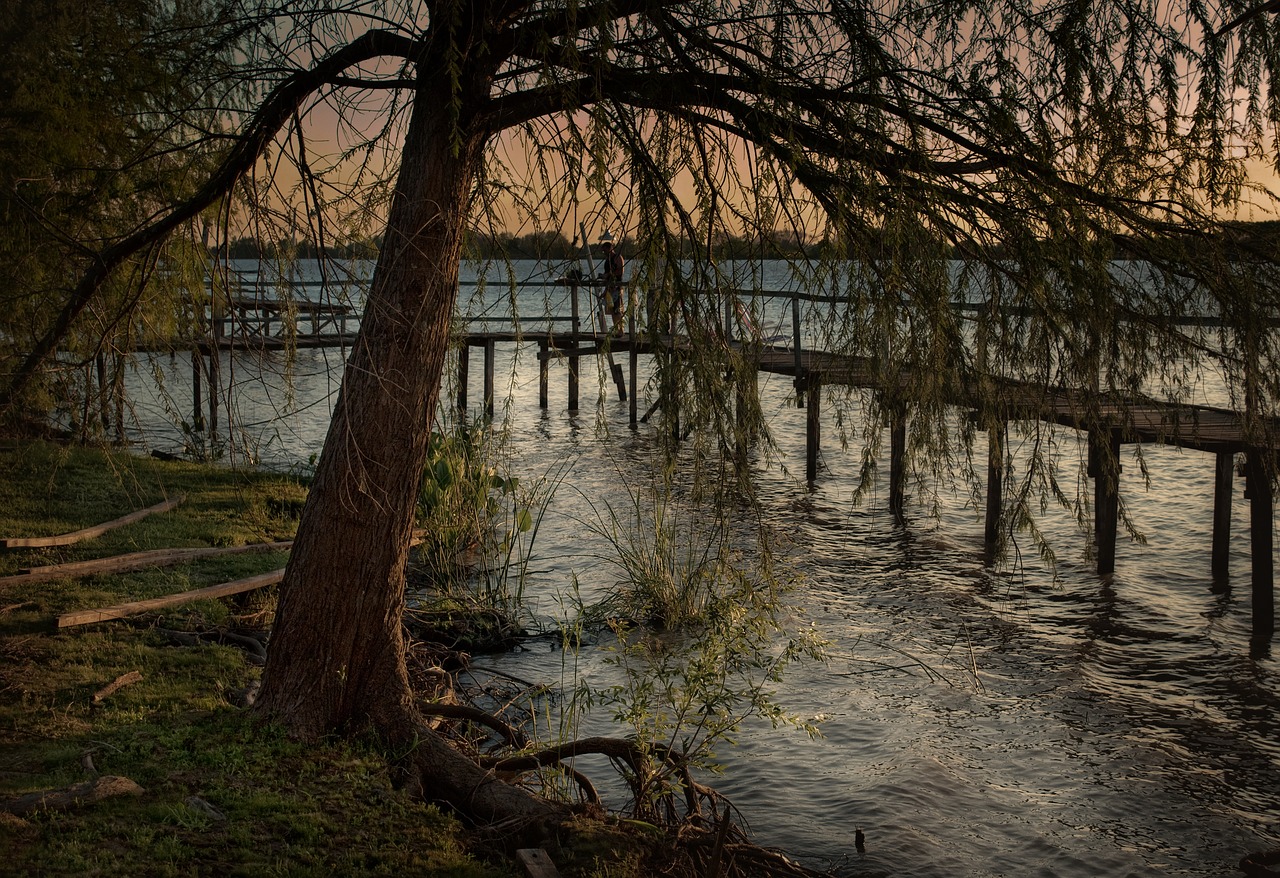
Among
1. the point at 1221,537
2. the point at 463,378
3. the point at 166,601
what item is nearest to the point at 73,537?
the point at 166,601

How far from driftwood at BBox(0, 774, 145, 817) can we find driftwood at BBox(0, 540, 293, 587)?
11.9ft

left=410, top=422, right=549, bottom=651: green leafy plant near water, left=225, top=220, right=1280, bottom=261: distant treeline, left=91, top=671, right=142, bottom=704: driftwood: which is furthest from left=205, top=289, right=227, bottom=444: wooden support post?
left=410, top=422, right=549, bottom=651: green leafy plant near water

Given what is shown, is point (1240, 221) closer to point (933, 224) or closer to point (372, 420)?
point (933, 224)

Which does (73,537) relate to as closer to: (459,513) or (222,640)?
(222,640)

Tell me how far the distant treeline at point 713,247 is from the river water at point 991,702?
60cm

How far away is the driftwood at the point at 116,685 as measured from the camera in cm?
589

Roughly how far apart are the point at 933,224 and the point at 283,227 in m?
3.01

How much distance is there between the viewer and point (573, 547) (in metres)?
12.8

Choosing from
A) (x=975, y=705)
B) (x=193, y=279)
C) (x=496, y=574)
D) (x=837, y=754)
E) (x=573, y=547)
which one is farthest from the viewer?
(x=573, y=547)

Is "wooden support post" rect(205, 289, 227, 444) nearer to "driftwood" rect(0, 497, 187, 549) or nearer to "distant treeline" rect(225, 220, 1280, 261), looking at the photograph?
"distant treeline" rect(225, 220, 1280, 261)

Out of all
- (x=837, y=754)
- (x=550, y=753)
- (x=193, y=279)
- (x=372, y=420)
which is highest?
(x=193, y=279)

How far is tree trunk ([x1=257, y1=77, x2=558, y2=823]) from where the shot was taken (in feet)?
17.1

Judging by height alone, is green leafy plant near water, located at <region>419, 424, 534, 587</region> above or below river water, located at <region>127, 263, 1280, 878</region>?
above

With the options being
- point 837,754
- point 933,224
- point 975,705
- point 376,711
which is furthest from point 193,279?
point 975,705
